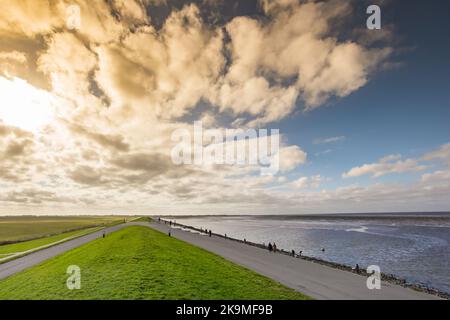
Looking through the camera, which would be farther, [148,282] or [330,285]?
[330,285]

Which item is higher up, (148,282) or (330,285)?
(148,282)

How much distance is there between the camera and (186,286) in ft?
56.3

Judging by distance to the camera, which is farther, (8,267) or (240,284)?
(8,267)

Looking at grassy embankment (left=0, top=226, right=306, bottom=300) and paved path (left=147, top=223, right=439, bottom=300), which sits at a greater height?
grassy embankment (left=0, top=226, right=306, bottom=300)

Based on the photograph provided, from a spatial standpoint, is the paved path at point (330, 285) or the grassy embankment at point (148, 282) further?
the paved path at point (330, 285)

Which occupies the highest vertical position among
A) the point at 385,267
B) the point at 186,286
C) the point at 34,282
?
the point at 186,286

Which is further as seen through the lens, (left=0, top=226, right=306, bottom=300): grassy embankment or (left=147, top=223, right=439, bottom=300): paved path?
(left=147, top=223, right=439, bottom=300): paved path

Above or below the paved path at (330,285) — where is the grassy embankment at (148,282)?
above
